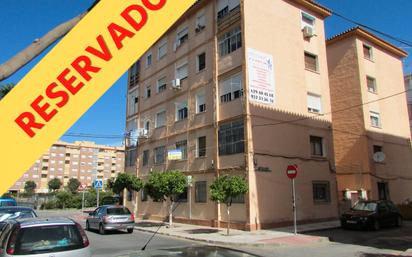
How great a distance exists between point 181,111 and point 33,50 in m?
25.2

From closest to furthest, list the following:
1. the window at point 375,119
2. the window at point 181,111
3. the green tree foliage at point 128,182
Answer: the window at point 181,111 → the window at point 375,119 → the green tree foliage at point 128,182

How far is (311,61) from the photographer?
83.8 feet

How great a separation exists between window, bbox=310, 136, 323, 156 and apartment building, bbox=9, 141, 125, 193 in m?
88.4

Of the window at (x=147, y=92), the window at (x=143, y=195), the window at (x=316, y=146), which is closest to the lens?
the window at (x=316, y=146)

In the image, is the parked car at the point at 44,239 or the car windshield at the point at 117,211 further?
the car windshield at the point at 117,211

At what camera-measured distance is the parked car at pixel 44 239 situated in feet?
21.5

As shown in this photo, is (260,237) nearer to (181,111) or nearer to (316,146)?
(316,146)

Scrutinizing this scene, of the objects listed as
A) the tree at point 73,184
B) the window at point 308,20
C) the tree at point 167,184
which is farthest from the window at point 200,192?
the tree at point 73,184

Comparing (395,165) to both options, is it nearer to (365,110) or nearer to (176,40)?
(365,110)

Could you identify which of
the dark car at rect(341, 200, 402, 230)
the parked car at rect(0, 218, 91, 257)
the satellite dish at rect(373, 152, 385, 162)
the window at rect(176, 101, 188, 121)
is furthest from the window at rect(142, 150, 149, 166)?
the parked car at rect(0, 218, 91, 257)

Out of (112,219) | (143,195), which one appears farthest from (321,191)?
(143,195)

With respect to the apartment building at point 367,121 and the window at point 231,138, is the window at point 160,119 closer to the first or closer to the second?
the window at point 231,138

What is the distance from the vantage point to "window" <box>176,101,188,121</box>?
88.8ft

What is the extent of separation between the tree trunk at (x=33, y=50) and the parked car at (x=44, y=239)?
5001 mm
